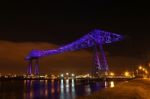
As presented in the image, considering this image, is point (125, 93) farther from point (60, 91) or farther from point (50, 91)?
point (50, 91)

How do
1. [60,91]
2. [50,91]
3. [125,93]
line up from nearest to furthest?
1. [125,93]
2. [60,91]
3. [50,91]

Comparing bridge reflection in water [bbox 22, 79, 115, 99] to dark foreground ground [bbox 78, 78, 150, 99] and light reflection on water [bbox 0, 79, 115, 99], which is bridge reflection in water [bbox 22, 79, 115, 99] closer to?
light reflection on water [bbox 0, 79, 115, 99]

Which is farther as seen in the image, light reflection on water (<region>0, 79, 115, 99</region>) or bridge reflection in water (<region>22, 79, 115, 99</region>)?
light reflection on water (<region>0, 79, 115, 99</region>)

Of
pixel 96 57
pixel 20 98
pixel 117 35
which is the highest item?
pixel 117 35

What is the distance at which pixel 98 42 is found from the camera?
292 feet

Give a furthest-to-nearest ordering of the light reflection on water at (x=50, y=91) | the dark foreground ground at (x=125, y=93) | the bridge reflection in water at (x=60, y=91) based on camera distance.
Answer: the light reflection on water at (x=50, y=91)
the bridge reflection in water at (x=60, y=91)
the dark foreground ground at (x=125, y=93)

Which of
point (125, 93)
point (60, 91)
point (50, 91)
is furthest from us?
point (50, 91)

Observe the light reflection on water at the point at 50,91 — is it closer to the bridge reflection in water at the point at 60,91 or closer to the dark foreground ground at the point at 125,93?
the bridge reflection in water at the point at 60,91

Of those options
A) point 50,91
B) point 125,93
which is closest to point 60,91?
point 50,91

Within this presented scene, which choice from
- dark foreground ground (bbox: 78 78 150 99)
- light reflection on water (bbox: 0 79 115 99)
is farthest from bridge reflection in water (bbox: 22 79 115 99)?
dark foreground ground (bbox: 78 78 150 99)

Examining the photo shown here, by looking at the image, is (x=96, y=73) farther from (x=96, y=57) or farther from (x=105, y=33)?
(x=105, y=33)

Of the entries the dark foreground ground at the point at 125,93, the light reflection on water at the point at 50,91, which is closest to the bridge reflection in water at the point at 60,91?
the light reflection on water at the point at 50,91

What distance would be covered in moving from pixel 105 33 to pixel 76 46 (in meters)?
21.6

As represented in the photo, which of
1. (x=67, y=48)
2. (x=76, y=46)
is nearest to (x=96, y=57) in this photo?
(x=76, y=46)
